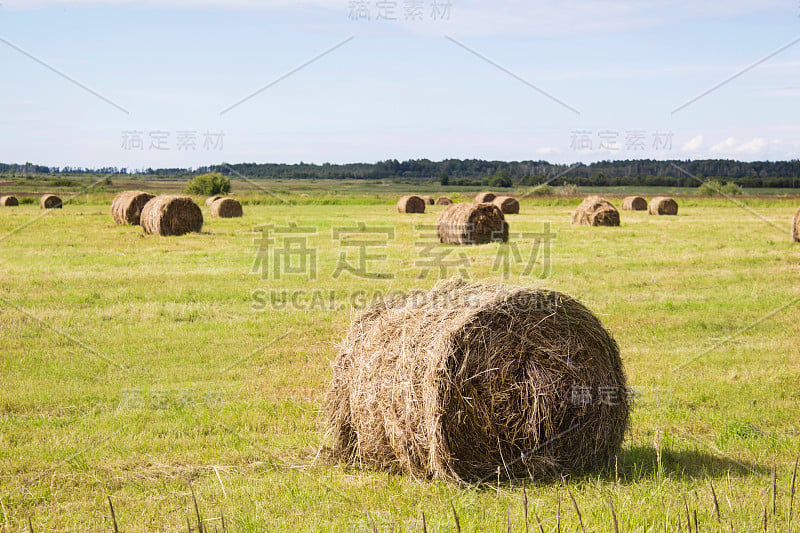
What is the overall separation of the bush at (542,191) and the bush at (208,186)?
28484 millimetres

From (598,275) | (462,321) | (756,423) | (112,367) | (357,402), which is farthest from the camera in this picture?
(598,275)

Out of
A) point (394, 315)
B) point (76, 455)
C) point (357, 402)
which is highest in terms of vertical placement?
point (394, 315)

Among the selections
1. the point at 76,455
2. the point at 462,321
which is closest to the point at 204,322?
the point at 76,455

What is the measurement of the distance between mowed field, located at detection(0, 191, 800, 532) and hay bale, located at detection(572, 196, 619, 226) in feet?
40.9

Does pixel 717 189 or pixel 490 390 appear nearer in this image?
pixel 490 390

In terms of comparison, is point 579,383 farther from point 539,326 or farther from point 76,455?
point 76,455

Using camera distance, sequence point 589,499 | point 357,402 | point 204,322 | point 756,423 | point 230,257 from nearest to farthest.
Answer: point 589,499, point 357,402, point 756,423, point 204,322, point 230,257

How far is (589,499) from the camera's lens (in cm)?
546

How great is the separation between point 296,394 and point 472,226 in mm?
17397

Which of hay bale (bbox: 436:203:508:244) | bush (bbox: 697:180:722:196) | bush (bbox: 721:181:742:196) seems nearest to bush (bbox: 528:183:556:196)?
bush (bbox: 697:180:722:196)

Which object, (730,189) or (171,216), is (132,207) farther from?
(730,189)

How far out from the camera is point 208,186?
234 feet

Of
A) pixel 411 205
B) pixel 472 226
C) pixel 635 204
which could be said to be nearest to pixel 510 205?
pixel 411 205

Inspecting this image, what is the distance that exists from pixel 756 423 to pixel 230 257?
15.7m
